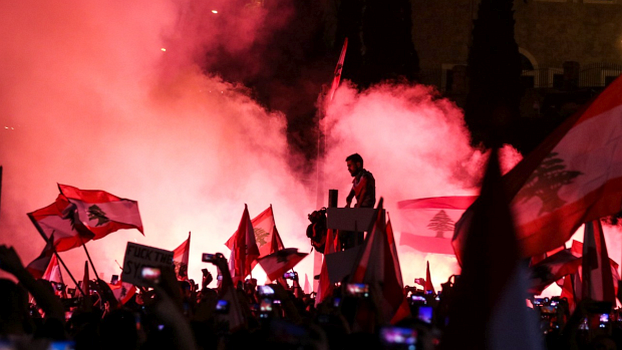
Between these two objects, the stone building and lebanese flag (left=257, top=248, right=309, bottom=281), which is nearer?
lebanese flag (left=257, top=248, right=309, bottom=281)

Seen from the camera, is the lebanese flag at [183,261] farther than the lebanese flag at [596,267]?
Yes

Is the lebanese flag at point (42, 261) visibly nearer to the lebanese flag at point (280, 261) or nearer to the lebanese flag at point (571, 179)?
the lebanese flag at point (280, 261)

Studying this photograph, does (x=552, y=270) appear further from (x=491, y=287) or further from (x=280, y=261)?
(x=491, y=287)

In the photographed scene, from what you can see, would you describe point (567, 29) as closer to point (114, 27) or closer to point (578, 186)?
point (114, 27)

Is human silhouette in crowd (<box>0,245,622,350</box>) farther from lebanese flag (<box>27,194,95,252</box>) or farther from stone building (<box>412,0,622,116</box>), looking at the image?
stone building (<box>412,0,622,116</box>)

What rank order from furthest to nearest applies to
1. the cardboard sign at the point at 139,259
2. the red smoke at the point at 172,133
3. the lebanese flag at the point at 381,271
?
the red smoke at the point at 172,133
the lebanese flag at the point at 381,271
the cardboard sign at the point at 139,259

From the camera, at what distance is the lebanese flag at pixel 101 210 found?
920 cm

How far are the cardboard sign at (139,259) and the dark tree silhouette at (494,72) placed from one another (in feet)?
67.0

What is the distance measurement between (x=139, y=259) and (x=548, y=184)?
2.94m

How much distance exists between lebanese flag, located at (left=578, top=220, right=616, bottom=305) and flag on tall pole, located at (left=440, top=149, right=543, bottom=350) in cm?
294

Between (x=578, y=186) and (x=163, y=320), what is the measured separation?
3.23m

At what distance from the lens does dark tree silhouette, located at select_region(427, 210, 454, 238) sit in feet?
28.9

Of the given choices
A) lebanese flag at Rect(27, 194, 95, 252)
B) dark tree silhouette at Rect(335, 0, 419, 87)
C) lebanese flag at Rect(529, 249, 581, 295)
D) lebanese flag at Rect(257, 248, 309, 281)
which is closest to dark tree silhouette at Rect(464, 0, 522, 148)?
dark tree silhouette at Rect(335, 0, 419, 87)

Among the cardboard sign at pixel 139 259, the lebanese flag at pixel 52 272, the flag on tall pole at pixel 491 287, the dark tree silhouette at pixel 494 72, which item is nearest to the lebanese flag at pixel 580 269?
the flag on tall pole at pixel 491 287
